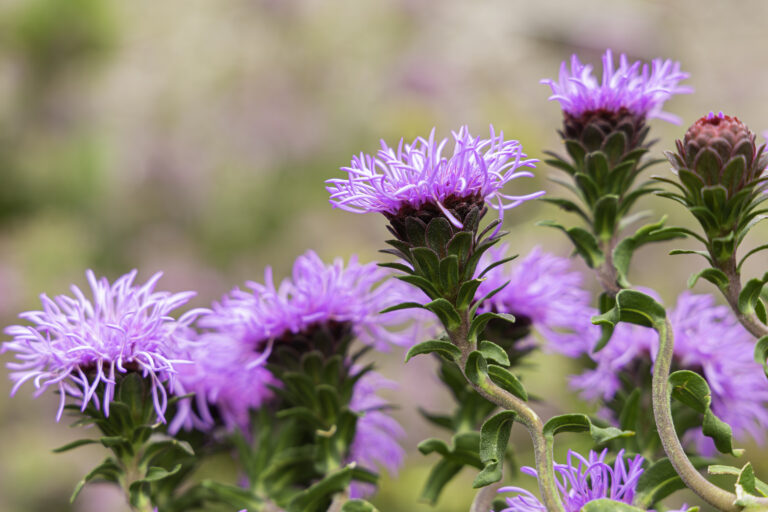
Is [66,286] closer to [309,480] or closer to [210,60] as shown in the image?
[210,60]

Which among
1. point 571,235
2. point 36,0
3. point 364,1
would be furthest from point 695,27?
point 571,235

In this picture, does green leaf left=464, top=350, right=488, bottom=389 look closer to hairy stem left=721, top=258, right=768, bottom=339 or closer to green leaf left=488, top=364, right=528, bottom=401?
green leaf left=488, top=364, right=528, bottom=401

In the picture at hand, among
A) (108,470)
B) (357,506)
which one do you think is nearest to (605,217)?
(357,506)

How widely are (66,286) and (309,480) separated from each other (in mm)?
1900

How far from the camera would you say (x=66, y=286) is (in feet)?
7.30

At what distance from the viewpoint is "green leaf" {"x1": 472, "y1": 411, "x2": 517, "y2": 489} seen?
1.24 feet

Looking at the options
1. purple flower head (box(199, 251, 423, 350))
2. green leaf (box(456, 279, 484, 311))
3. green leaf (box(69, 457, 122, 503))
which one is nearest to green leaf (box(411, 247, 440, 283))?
green leaf (box(456, 279, 484, 311))

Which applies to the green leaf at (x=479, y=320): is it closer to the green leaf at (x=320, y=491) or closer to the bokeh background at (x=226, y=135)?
the green leaf at (x=320, y=491)

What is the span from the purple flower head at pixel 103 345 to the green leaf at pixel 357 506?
12 centimetres

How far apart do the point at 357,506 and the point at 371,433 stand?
158mm

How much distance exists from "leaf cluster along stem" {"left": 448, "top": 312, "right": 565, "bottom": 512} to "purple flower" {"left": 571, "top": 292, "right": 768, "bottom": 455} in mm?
159

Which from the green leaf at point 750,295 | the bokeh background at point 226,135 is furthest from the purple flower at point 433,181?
the bokeh background at point 226,135

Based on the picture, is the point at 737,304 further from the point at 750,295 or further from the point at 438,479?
the point at 438,479

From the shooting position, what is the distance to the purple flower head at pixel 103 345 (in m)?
0.43
